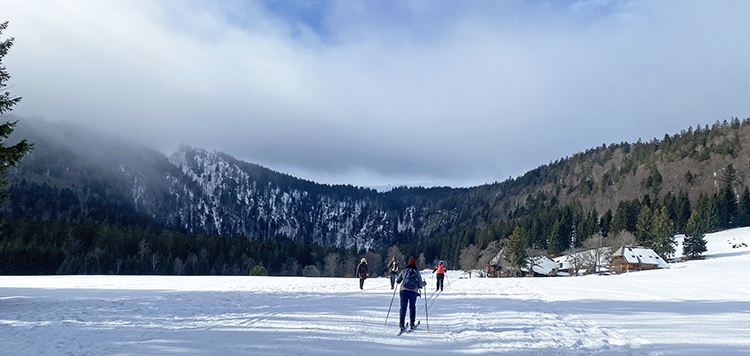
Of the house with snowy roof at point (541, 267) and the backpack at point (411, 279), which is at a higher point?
the backpack at point (411, 279)

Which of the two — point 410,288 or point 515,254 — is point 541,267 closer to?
point 515,254

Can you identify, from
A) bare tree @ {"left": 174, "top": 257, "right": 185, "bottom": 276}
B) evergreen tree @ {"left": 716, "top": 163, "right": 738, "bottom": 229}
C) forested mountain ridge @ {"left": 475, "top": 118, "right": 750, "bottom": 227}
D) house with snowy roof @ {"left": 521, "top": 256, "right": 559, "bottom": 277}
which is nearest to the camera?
house with snowy roof @ {"left": 521, "top": 256, "right": 559, "bottom": 277}

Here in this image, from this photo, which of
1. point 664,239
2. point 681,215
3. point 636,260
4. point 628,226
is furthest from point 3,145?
point 681,215

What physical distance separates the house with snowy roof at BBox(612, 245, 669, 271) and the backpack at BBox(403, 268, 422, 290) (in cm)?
7590

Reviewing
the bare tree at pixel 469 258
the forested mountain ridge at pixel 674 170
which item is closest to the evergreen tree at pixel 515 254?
the bare tree at pixel 469 258

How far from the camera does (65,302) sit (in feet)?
46.2

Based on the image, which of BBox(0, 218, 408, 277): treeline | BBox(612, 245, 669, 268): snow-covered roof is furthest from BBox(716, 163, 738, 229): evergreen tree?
BBox(0, 218, 408, 277): treeline

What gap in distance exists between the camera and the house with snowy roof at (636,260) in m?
70.3

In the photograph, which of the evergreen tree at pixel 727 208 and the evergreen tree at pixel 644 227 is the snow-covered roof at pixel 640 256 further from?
the evergreen tree at pixel 727 208

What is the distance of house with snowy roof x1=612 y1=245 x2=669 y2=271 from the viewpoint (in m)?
70.3

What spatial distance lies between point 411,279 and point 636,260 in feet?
254

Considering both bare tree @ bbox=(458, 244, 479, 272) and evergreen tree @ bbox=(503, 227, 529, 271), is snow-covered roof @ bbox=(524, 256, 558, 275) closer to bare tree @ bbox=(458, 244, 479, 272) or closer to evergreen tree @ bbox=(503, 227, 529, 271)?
evergreen tree @ bbox=(503, 227, 529, 271)

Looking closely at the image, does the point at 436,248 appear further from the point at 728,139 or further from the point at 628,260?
the point at 728,139

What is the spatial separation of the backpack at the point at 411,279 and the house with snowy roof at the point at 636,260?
249 ft
